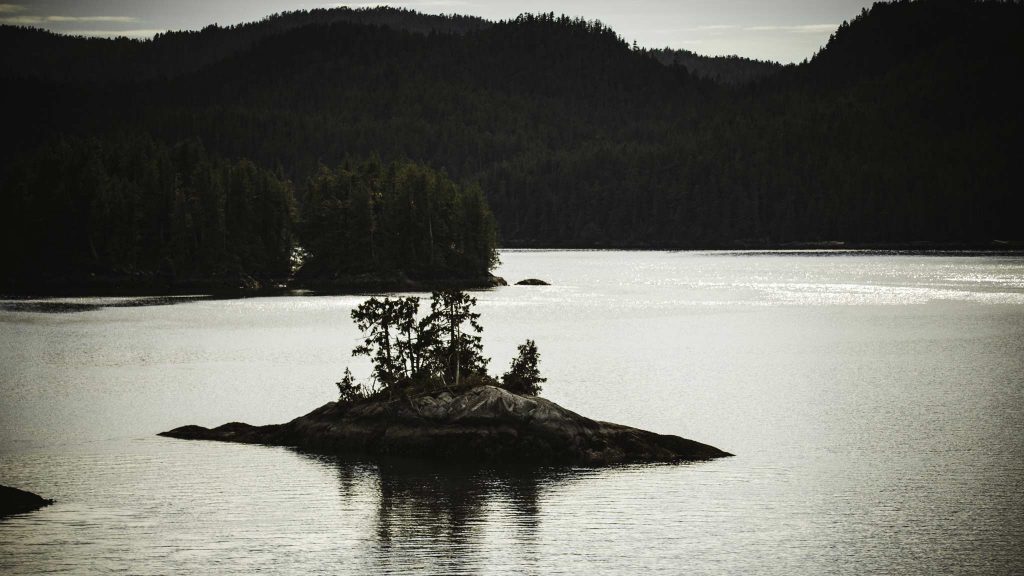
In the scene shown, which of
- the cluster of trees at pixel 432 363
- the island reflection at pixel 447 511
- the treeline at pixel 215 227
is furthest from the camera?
the treeline at pixel 215 227

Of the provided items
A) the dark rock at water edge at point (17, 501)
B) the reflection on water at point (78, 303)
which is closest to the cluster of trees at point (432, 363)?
the dark rock at water edge at point (17, 501)

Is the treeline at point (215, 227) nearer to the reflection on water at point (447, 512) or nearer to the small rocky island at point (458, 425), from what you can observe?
the small rocky island at point (458, 425)

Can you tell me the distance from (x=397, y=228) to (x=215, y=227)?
81.9ft

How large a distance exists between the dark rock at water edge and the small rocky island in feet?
36.3

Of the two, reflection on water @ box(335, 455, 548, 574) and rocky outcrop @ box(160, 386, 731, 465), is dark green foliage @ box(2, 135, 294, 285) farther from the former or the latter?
reflection on water @ box(335, 455, 548, 574)

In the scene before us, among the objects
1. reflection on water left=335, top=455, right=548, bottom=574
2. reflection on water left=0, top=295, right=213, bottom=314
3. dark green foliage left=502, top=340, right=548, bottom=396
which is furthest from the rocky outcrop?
reflection on water left=0, top=295, right=213, bottom=314

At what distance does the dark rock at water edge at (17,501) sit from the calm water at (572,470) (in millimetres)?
794

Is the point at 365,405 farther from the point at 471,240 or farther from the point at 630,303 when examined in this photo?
the point at 471,240

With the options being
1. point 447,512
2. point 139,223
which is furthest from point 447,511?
point 139,223

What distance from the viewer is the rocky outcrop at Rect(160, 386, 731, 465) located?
42.1 m

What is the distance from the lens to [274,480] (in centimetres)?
4031

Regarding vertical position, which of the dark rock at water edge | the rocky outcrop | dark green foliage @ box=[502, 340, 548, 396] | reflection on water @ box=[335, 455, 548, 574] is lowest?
reflection on water @ box=[335, 455, 548, 574]

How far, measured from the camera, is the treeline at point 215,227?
152625 millimetres

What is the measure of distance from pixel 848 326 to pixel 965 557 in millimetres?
73151
